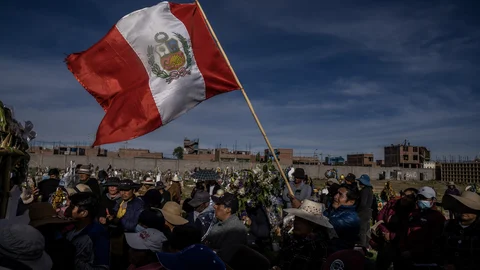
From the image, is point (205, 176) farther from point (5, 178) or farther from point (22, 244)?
point (22, 244)

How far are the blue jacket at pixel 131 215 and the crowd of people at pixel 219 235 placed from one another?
19mm

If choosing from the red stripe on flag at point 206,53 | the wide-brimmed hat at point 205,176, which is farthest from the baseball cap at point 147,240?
the wide-brimmed hat at point 205,176

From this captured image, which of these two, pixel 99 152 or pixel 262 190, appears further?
pixel 99 152

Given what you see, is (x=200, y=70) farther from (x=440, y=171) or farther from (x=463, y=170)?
(x=440, y=171)

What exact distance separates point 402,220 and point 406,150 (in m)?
87.0

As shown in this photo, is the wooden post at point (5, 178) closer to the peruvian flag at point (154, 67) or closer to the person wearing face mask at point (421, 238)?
the peruvian flag at point (154, 67)

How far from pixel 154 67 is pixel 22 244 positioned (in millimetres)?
4785

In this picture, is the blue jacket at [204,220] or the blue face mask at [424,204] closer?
the blue jacket at [204,220]

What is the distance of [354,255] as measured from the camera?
2725 millimetres

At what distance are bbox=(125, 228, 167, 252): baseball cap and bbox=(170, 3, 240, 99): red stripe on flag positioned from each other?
13.0 feet

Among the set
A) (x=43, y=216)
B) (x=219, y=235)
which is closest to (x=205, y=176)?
(x=219, y=235)

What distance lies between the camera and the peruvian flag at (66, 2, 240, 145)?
6.68 m

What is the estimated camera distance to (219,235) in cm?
489

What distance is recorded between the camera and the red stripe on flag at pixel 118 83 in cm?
658
